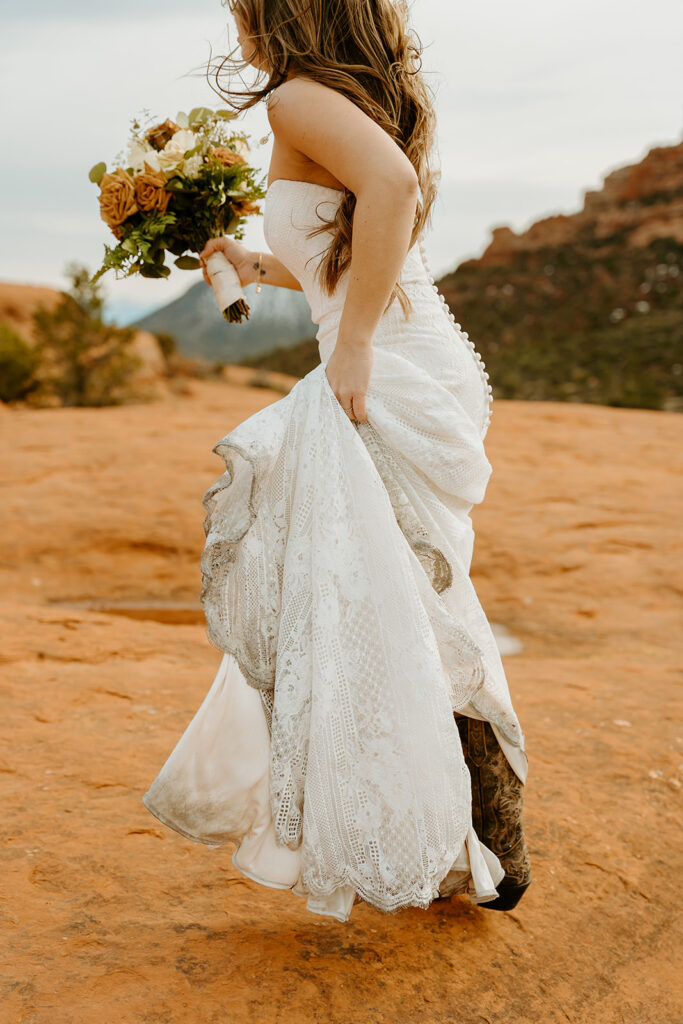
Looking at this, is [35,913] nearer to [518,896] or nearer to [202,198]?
[518,896]

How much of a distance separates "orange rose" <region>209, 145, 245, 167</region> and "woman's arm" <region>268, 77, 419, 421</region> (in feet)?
1.71

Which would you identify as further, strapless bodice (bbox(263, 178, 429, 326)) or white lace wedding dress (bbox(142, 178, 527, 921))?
strapless bodice (bbox(263, 178, 429, 326))

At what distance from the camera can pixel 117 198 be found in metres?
2.18

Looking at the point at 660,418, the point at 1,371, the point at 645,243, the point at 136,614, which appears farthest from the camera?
the point at 645,243

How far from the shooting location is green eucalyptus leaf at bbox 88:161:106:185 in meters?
2.28

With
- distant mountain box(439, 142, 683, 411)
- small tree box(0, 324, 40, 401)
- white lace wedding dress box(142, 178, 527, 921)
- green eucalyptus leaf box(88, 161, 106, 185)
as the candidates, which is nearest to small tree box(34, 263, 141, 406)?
small tree box(0, 324, 40, 401)

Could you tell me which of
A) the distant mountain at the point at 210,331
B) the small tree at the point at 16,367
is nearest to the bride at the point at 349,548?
the small tree at the point at 16,367

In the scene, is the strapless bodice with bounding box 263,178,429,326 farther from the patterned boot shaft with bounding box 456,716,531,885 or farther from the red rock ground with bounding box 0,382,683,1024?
the red rock ground with bounding box 0,382,683,1024

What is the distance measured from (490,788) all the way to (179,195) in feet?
5.37

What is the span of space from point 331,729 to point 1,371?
595 inches

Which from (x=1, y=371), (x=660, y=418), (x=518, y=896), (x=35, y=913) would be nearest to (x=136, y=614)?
(x=35, y=913)

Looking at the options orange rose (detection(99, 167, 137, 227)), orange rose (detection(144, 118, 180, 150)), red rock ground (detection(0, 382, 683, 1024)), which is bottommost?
red rock ground (detection(0, 382, 683, 1024))

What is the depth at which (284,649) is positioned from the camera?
173cm

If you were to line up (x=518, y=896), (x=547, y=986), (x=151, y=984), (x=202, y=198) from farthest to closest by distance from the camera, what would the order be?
(x=202, y=198), (x=518, y=896), (x=547, y=986), (x=151, y=984)
